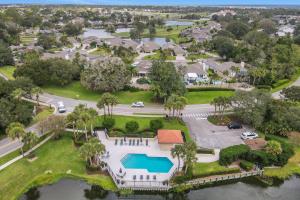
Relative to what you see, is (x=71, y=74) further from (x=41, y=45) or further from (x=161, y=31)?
(x=161, y=31)

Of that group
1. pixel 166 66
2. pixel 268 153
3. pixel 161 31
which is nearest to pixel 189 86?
pixel 166 66

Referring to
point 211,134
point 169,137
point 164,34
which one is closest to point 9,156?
point 169,137

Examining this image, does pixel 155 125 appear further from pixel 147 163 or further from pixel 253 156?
pixel 253 156

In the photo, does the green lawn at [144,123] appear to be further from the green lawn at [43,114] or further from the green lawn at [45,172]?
the green lawn at [45,172]

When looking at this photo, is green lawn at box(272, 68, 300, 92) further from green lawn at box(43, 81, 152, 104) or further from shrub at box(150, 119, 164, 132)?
shrub at box(150, 119, 164, 132)

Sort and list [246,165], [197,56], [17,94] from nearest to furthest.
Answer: [246,165] < [17,94] < [197,56]

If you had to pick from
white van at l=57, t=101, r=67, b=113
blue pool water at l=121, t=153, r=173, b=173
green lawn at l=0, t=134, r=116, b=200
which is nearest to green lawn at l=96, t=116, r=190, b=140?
white van at l=57, t=101, r=67, b=113

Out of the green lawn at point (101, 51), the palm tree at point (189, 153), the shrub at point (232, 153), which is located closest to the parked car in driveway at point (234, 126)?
the shrub at point (232, 153)
